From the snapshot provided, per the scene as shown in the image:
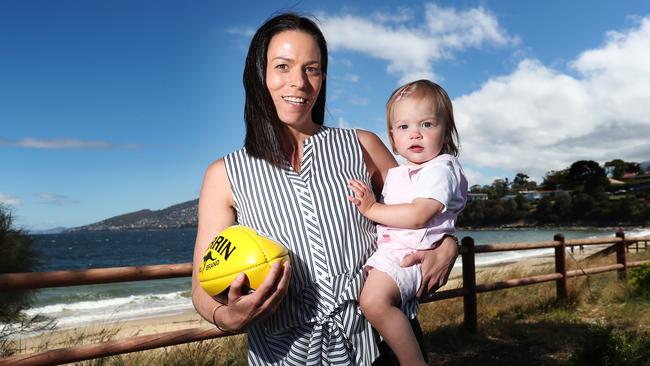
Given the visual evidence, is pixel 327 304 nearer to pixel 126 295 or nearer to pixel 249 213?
pixel 249 213

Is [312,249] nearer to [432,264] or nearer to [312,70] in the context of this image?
[432,264]

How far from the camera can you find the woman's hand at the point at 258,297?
4.68 ft

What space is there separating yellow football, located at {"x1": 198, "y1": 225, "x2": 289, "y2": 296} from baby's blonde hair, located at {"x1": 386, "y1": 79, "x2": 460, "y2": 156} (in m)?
0.74

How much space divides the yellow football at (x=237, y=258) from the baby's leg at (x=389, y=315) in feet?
0.95

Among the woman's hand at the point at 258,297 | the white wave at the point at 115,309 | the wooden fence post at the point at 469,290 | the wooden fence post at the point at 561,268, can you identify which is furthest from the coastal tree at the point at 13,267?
the white wave at the point at 115,309

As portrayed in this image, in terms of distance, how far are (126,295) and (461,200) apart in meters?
25.5

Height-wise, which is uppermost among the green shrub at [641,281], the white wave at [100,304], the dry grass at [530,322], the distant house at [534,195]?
the distant house at [534,195]

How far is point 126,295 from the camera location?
81.6 feet

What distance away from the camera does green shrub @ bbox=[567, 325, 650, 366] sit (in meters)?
4.00

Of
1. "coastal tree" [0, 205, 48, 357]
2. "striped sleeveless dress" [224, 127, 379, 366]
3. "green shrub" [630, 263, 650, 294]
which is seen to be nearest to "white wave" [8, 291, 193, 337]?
"coastal tree" [0, 205, 48, 357]

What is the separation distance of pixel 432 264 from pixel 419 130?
0.50m

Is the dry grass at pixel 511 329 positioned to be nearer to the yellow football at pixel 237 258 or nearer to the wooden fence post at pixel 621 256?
the wooden fence post at pixel 621 256

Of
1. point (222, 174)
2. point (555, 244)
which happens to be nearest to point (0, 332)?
point (222, 174)

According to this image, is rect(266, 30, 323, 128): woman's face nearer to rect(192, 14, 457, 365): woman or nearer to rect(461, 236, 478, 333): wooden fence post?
rect(192, 14, 457, 365): woman
